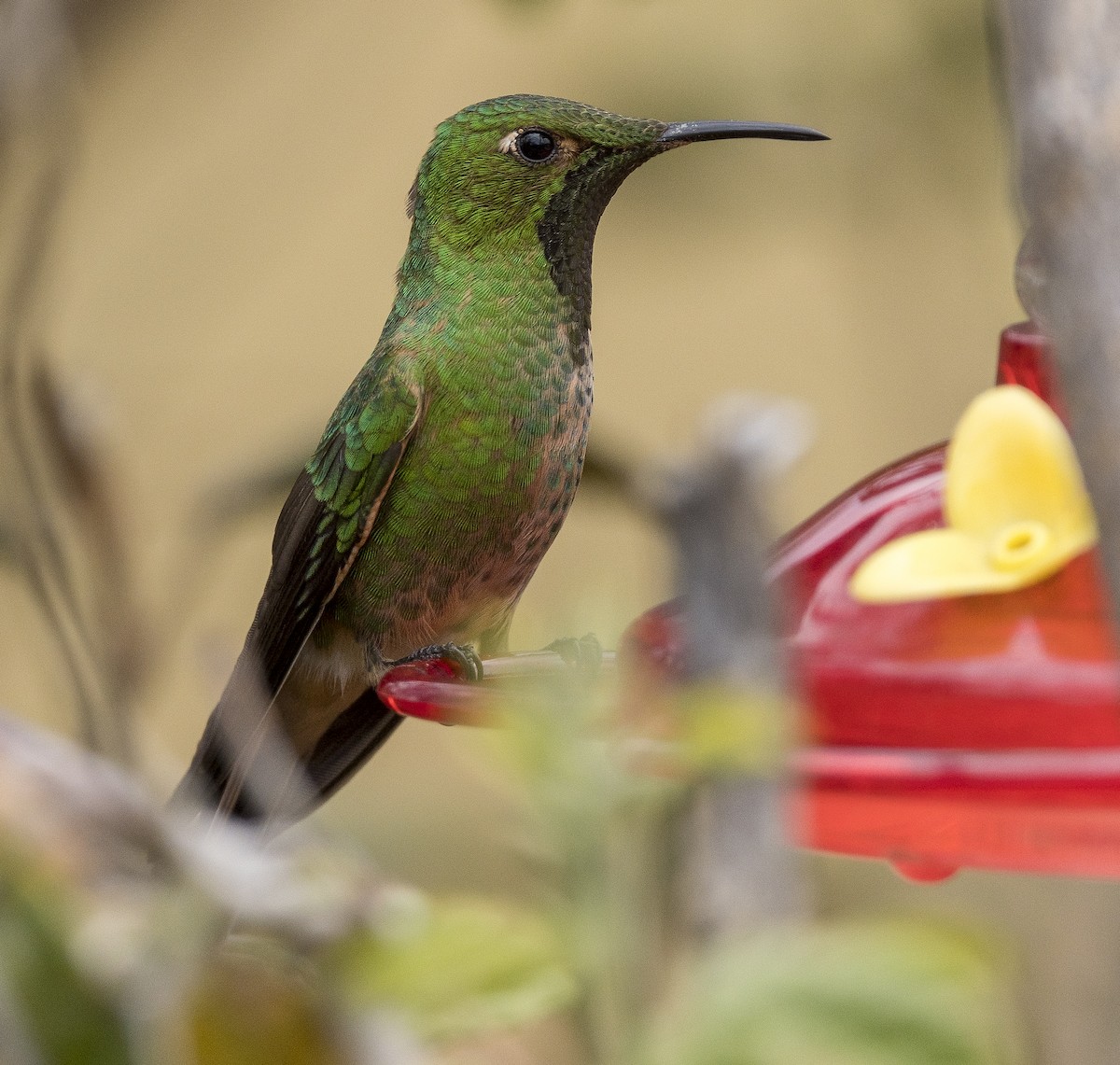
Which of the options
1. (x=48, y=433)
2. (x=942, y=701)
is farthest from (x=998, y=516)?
(x=48, y=433)

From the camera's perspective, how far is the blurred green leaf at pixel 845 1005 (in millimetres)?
1374

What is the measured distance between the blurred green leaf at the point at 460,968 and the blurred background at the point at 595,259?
1480 mm

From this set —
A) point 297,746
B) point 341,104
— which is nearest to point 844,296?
point 341,104

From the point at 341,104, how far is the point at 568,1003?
4.12 m

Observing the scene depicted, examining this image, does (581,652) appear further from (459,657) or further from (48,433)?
(48,433)

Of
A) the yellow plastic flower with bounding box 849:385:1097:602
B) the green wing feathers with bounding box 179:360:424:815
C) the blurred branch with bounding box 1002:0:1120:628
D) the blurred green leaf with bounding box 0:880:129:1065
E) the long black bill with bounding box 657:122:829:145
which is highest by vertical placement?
the blurred branch with bounding box 1002:0:1120:628

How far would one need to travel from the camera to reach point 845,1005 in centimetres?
139

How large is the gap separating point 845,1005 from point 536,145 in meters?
0.90

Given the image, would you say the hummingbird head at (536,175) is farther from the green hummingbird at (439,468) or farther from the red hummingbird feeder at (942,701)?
the red hummingbird feeder at (942,701)

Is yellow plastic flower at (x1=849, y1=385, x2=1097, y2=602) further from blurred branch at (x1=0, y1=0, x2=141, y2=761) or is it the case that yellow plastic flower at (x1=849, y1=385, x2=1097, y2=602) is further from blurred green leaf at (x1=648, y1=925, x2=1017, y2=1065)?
blurred branch at (x1=0, y1=0, x2=141, y2=761)

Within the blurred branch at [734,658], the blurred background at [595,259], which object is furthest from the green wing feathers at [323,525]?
the blurred background at [595,259]

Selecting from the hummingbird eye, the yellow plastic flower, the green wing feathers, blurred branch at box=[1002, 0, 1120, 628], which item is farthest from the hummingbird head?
blurred branch at box=[1002, 0, 1120, 628]

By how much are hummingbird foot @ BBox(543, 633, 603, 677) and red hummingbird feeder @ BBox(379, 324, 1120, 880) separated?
44mm

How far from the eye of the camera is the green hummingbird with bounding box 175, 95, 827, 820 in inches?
67.1
